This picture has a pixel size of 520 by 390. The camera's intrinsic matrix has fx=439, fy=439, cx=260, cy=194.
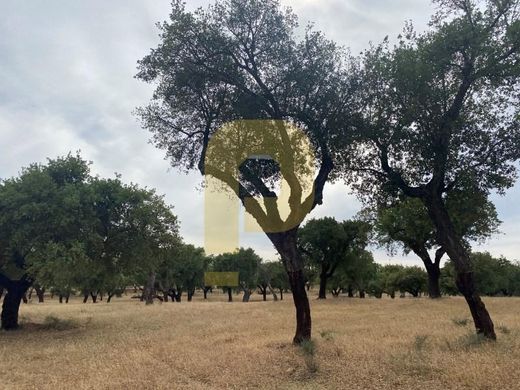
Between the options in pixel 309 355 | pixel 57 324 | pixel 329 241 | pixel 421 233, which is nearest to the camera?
pixel 309 355

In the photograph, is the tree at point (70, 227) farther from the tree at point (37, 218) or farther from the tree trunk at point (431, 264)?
the tree trunk at point (431, 264)

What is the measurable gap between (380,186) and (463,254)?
4.48 metres

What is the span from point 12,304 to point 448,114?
82.2ft

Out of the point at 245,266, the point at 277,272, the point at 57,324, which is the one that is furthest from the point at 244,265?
the point at 57,324

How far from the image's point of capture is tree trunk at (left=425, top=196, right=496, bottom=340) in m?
15.3

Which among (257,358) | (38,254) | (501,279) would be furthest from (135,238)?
(501,279)

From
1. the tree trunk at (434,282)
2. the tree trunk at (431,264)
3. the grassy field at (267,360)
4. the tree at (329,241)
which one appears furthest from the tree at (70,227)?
the tree trunk at (434,282)

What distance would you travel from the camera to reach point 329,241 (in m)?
52.1

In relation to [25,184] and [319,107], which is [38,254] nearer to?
[25,184]

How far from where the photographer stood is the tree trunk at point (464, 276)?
15.3 metres

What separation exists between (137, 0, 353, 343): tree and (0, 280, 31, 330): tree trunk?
15.1 m

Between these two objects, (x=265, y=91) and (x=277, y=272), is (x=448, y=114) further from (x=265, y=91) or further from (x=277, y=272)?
(x=277, y=272)

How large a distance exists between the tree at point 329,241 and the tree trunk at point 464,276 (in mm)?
35823

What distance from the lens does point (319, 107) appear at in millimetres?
16969
